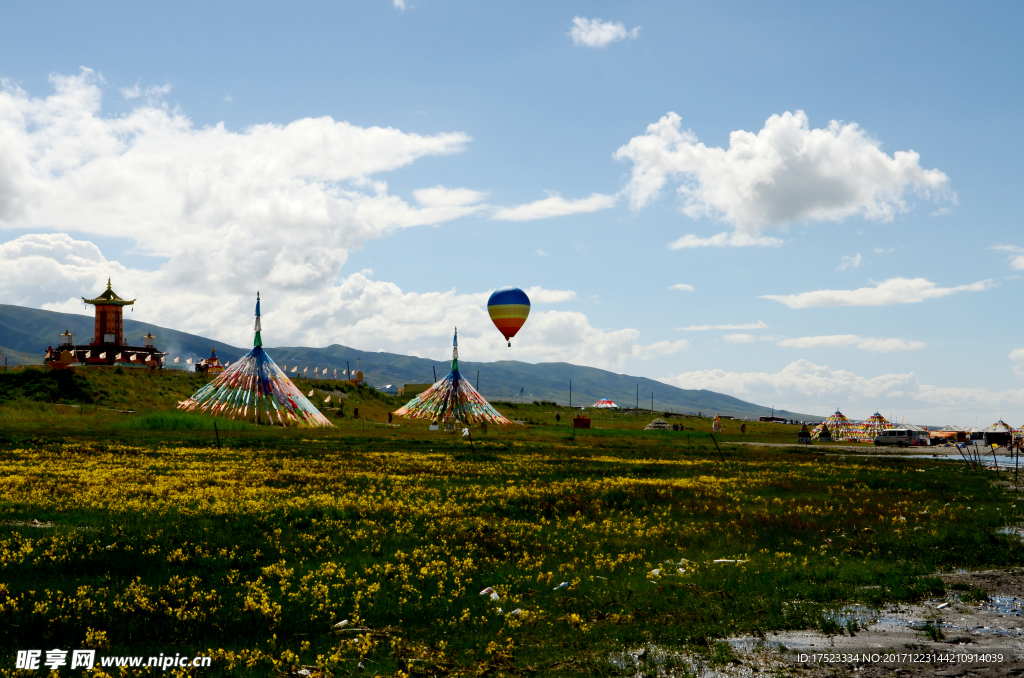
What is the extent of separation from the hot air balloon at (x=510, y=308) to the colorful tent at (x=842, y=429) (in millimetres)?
55851

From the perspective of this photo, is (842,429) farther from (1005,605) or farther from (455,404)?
(1005,605)

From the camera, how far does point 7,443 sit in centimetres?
4722

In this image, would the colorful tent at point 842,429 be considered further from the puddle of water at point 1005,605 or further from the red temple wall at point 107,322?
the red temple wall at point 107,322

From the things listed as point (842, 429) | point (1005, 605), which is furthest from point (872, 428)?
point (1005, 605)

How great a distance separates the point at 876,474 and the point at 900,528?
22.2 metres

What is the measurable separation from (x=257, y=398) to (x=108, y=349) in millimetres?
66620

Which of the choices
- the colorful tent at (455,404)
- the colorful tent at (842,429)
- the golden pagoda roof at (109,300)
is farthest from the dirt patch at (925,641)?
the golden pagoda roof at (109,300)

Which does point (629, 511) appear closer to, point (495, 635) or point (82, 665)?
point (495, 635)

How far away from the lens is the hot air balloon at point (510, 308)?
82.2 metres

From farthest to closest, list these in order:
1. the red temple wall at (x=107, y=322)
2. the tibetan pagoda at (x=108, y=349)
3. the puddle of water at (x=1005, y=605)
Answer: the red temple wall at (x=107, y=322) < the tibetan pagoda at (x=108, y=349) < the puddle of water at (x=1005, y=605)

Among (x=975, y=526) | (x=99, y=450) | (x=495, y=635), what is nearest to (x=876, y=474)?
(x=975, y=526)

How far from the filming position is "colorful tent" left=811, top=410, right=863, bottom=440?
11275 cm

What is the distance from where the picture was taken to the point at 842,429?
11562 cm

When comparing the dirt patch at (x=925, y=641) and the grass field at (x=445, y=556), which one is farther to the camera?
the grass field at (x=445, y=556)
